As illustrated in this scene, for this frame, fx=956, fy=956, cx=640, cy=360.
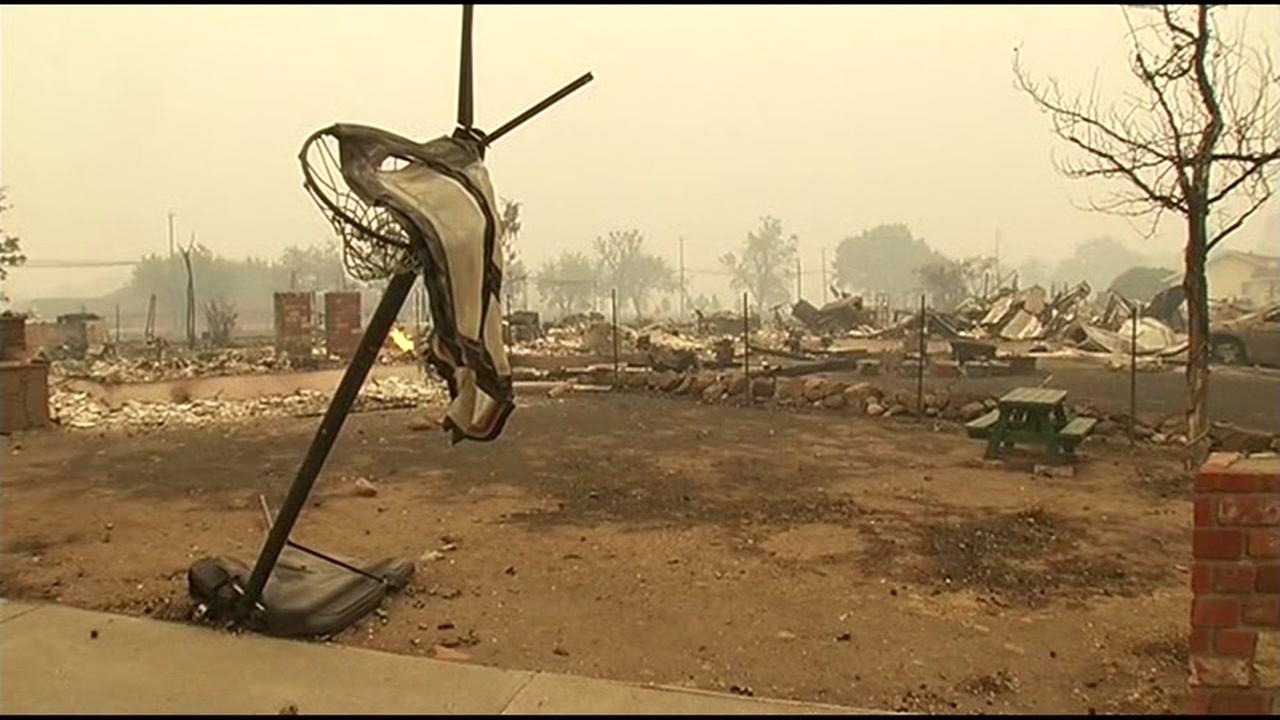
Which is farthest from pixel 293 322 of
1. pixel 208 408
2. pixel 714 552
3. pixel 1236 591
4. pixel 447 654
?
pixel 1236 591

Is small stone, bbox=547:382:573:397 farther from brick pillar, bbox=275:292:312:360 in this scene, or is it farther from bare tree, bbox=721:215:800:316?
bare tree, bbox=721:215:800:316

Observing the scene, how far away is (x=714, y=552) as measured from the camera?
608 centimetres

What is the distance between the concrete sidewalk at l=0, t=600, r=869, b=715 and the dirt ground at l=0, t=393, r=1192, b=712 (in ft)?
0.89

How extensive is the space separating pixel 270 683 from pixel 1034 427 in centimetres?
793

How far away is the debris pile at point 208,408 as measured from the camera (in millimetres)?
13680

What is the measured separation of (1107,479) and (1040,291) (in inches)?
967

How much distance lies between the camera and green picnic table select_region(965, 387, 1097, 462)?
923 cm

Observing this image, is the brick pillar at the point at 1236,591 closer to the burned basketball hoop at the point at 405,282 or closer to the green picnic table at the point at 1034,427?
the burned basketball hoop at the point at 405,282

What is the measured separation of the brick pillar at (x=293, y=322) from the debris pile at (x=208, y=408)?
614 centimetres

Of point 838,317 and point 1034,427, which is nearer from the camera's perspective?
point 1034,427

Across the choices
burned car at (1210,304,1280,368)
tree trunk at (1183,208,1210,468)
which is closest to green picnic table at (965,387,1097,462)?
tree trunk at (1183,208,1210,468)

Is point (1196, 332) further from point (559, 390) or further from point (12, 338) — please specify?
point (12, 338)

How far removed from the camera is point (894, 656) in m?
4.21

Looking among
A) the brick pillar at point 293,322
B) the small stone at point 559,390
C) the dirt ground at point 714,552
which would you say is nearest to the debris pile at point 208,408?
the small stone at point 559,390
